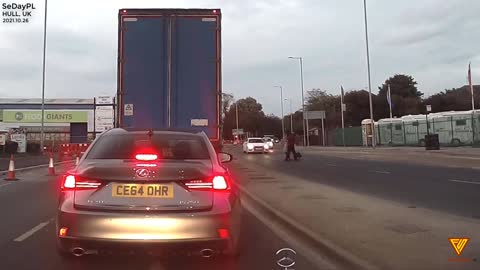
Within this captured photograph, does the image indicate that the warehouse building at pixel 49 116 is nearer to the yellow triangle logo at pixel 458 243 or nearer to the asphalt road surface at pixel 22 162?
the asphalt road surface at pixel 22 162

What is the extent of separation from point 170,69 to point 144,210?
31.6 ft

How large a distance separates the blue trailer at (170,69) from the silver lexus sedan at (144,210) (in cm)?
874

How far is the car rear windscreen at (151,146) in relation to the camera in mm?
5887

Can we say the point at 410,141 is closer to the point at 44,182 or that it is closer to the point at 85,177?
the point at 44,182

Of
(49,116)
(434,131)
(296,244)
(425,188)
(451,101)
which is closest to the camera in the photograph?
(296,244)

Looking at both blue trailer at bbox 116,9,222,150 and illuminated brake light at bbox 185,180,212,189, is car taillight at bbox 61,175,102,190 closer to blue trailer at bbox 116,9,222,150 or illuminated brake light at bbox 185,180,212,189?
illuminated brake light at bbox 185,180,212,189

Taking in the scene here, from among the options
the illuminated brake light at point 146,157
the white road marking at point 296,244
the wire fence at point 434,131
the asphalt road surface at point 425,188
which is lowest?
the white road marking at point 296,244

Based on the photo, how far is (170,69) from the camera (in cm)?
1423

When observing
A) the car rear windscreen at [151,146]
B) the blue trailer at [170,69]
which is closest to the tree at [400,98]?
the blue trailer at [170,69]

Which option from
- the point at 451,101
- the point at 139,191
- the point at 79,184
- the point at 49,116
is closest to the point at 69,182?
the point at 79,184

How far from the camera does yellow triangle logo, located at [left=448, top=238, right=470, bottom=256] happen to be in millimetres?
6035

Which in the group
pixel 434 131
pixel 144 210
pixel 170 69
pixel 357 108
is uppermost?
pixel 357 108

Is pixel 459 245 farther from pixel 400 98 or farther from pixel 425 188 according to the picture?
pixel 400 98

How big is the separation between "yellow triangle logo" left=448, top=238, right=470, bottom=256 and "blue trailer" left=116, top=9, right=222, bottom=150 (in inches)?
330
